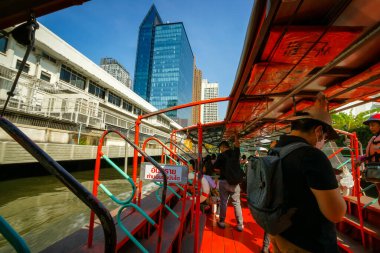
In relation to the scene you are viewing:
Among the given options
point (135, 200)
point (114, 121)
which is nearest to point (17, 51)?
point (114, 121)

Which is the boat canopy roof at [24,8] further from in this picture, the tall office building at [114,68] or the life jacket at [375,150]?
the tall office building at [114,68]

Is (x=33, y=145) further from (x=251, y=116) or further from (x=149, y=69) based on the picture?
(x=149, y=69)

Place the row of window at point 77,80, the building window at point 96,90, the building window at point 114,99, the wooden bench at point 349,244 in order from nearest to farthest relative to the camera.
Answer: the wooden bench at point 349,244 < the row of window at point 77,80 < the building window at point 96,90 < the building window at point 114,99

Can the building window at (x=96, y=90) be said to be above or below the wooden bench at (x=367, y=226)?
above

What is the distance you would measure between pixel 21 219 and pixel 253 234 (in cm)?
583

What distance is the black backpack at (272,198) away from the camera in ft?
3.94

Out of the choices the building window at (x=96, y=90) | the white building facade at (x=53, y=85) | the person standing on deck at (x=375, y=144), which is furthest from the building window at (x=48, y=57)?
the person standing on deck at (x=375, y=144)

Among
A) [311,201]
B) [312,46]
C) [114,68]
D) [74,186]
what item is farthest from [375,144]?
[114,68]

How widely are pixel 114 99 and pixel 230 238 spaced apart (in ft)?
82.9

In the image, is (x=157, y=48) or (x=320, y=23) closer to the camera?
(x=320, y=23)

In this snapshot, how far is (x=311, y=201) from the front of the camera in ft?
3.93

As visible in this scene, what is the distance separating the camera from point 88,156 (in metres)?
10.8

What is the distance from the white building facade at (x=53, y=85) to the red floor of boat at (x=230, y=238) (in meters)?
7.98

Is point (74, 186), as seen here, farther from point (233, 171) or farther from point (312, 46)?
point (233, 171)
